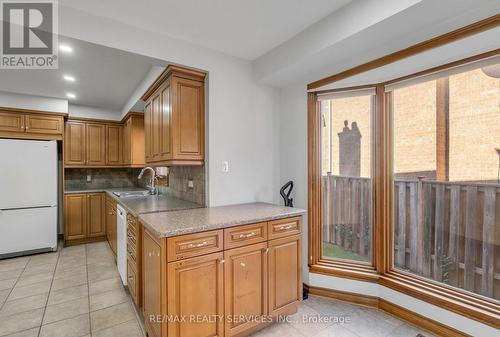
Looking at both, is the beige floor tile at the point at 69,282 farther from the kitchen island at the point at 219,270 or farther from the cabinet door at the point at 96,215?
the cabinet door at the point at 96,215

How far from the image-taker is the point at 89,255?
377 cm

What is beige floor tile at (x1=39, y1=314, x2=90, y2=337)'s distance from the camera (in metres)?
1.94

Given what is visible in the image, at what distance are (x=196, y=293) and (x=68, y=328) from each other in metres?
1.30

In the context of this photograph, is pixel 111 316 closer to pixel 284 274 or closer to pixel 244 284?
pixel 244 284

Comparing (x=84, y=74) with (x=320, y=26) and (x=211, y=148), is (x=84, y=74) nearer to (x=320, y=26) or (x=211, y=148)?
(x=211, y=148)

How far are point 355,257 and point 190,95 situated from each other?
8.12ft

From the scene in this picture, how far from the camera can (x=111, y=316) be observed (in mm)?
2191

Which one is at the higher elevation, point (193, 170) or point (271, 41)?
point (271, 41)

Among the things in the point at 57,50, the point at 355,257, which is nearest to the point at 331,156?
the point at 355,257

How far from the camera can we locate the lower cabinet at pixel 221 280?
158cm

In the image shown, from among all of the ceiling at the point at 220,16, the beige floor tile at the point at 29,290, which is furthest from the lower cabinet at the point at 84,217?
the ceiling at the point at 220,16

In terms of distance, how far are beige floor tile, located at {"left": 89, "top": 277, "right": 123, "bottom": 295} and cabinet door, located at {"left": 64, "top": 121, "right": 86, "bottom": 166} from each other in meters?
2.63

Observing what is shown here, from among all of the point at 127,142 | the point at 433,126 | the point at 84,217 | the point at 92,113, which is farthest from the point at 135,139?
the point at 433,126

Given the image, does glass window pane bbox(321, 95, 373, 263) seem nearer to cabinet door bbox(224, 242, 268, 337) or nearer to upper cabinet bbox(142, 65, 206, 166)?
cabinet door bbox(224, 242, 268, 337)
